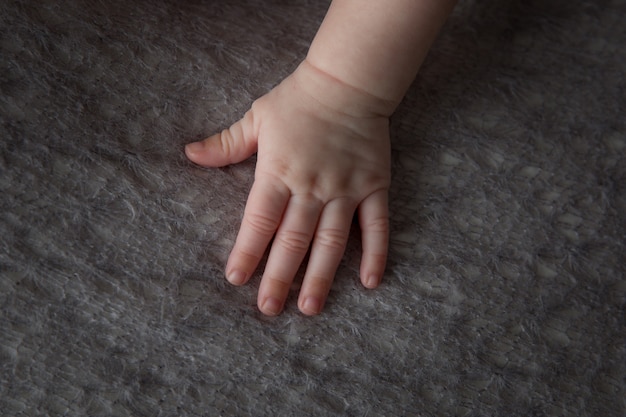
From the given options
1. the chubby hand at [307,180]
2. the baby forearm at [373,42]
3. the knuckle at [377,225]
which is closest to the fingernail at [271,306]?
the chubby hand at [307,180]

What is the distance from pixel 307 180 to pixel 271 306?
0.46ft

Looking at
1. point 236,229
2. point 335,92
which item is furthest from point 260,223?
point 335,92

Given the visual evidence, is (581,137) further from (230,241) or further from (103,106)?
(103,106)

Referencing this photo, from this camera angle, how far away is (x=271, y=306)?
610mm

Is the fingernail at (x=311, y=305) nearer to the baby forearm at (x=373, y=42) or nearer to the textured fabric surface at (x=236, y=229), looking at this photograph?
the textured fabric surface at (x=236, y=229)

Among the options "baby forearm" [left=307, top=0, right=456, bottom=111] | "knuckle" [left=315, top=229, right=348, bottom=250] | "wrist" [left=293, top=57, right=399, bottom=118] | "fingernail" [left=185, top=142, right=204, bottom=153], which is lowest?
"knuckle" [left=315, top=229, right=348, bottom=250]

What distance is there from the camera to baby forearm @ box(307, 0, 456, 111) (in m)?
0.68

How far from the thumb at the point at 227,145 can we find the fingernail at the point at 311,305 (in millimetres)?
177

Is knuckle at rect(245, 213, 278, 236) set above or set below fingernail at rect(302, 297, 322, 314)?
above

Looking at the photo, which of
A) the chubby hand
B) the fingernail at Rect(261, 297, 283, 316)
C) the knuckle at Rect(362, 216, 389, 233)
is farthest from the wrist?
the fingernail at Rect(261, 297, 283, 316)

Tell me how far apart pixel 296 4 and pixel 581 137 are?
0.39 meters

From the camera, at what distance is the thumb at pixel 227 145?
0.65m

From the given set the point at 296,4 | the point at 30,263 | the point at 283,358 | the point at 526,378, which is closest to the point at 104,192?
the point at 30,263

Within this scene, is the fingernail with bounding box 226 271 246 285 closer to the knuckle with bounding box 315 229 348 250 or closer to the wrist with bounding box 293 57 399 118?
the knuckle with bounding box 315 229 348 250
